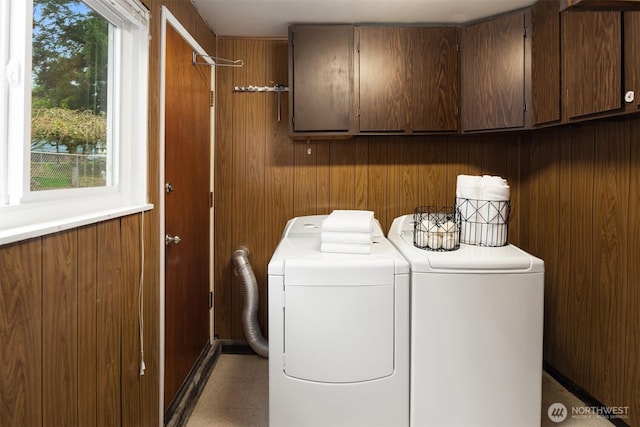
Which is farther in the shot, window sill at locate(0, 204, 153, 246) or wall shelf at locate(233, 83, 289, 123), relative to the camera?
wall shelf at locate(233, 83, 289, 123)

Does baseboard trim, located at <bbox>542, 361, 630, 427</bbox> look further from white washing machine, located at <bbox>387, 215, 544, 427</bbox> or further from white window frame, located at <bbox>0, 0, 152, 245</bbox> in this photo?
white window frame, located at <bbox>0, 0, 152, 245</bbox>

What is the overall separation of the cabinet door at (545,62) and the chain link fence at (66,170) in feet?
7.29

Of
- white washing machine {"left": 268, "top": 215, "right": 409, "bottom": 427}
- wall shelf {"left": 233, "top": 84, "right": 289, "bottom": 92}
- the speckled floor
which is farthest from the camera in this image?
wall shelf {"left": 233, "top": 84, "right": 289, "bottom": 92}

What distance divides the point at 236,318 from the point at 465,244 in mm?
1733

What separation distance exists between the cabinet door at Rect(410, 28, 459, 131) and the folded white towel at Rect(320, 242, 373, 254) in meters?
1.11

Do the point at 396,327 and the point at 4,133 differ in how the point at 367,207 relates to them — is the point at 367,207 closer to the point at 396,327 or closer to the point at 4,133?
the point at 396,327

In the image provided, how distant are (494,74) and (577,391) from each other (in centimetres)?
194

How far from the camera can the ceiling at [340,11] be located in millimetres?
2191

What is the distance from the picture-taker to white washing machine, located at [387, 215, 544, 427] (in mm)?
1632

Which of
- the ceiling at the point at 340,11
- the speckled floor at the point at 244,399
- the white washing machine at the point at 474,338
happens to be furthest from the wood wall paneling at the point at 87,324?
the ceiling at the point at 340,11

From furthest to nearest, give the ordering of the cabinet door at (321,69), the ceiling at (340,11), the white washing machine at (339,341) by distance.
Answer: the cabinet door at (321,69)
the ceiling at (340,11)
the white washing machine at (339,341)

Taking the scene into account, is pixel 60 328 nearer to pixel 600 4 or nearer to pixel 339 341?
pixel 339 341

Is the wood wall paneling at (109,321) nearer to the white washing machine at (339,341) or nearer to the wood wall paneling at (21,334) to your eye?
the wood wall paneling at (21,334)

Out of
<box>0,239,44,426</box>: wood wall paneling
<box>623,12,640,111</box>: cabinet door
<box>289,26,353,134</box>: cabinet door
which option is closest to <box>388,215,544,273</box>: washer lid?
<box>623,12,640,111</box>: cabinet door
